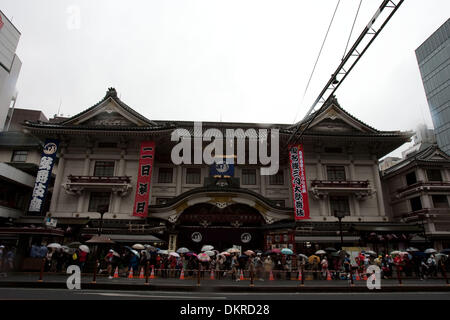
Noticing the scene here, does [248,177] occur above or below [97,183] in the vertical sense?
above

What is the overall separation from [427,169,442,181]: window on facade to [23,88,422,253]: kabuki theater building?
5843mm

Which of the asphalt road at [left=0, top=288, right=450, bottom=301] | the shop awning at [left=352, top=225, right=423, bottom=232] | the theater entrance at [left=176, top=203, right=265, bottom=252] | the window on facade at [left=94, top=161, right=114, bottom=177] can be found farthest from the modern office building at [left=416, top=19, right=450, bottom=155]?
the window on facade at [left=94, top=161, right=114, bottom=177]

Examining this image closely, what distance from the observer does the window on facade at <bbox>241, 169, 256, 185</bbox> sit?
27.0m

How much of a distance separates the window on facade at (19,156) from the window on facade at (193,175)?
59.7ft

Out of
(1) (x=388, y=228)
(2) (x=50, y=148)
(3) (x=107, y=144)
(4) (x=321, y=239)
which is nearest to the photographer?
(4) (x=321, y=239)

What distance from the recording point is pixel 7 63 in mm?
58656

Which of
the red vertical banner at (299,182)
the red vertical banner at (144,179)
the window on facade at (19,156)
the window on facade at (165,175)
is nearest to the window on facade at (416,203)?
the red vertical banner at (299,182)

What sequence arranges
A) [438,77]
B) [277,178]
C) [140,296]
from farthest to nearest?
[438,77]
[277,178]
[140,296]

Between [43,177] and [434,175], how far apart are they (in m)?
38.9

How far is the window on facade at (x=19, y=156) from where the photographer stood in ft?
95.6

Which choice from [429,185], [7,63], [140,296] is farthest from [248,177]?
[7,63]

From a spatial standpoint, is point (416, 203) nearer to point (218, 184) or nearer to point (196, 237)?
point (218, 184)

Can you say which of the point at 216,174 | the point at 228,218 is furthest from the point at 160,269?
the point at 216,174

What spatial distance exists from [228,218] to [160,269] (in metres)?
8.16
